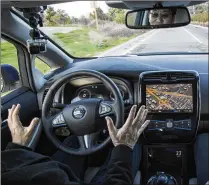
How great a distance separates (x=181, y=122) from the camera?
2.47 meters

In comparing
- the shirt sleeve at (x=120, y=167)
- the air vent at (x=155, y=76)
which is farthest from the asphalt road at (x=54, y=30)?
the shirt sleeve at (x=120, y=167)

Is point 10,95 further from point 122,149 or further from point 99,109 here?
point 122,149

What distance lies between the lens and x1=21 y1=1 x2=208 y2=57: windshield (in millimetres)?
1964

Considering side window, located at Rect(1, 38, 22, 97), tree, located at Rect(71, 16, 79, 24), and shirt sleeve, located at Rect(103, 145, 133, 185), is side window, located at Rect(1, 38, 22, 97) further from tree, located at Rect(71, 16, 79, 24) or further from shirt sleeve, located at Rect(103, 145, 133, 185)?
shirt sleeve, located at Rect(103, 145, 133, 185)

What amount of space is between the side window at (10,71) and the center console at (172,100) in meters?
0.75

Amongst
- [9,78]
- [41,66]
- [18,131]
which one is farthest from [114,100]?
[41,66]

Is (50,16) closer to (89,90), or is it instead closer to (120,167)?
(89,90)

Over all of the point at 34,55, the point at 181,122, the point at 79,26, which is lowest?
the point at 181,122

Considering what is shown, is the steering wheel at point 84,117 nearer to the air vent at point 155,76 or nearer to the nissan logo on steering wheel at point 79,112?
the nissan logo on steering wheel at point 79,112

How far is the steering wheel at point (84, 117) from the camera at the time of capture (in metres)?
2.03

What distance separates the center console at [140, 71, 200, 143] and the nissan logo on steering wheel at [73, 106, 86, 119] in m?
0.46

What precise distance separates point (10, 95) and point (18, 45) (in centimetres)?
37

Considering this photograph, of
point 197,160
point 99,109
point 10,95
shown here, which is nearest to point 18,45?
point 10,95

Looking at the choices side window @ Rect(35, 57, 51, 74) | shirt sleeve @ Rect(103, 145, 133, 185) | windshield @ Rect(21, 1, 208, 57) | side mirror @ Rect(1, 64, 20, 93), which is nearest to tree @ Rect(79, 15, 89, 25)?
windshield @ Rect(21, 1, 208, 57)
